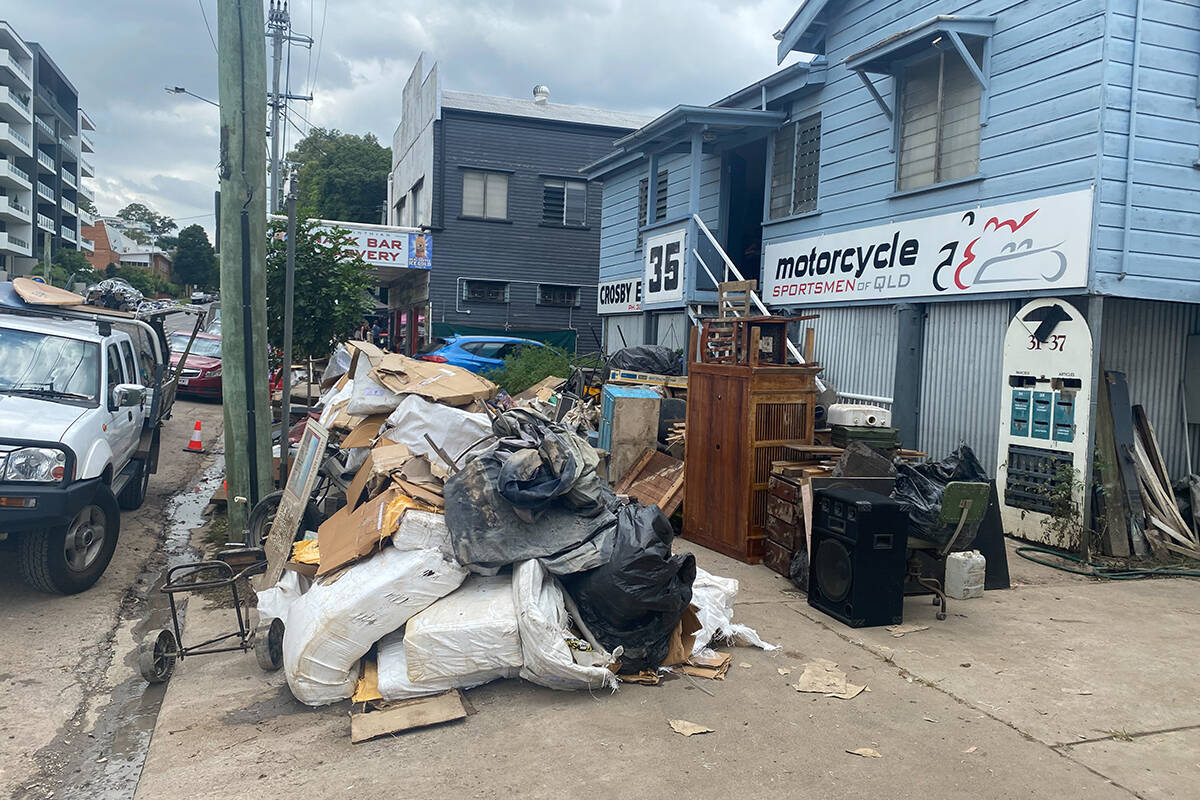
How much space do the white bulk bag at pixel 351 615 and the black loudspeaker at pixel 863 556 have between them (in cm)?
259

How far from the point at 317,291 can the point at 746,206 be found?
7.96m

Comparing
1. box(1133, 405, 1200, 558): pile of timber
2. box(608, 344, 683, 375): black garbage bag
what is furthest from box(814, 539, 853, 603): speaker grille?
box(608, 344, 683, 375): black garbage bag

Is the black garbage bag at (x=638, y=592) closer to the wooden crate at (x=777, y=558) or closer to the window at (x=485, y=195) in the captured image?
the wooden crate at (x=777, y=558)

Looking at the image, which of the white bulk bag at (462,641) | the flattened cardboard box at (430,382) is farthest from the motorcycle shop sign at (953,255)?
the white bulk bag at (462,641)

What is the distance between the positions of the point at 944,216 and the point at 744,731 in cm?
678

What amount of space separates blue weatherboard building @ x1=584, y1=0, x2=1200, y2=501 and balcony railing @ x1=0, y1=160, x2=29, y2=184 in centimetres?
5113

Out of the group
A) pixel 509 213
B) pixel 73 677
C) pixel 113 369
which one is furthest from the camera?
pixel 509 213

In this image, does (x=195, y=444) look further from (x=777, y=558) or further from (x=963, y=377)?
(x=963, y=377)

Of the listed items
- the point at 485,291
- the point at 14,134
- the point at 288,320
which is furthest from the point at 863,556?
the point at 14,134

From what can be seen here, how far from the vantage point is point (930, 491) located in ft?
20.1

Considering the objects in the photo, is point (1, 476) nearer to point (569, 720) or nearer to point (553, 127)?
point (569, 720)

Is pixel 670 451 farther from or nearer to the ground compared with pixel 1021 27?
nearer to the ground

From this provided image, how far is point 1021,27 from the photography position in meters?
8.14

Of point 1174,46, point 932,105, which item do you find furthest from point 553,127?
point 1174,46
